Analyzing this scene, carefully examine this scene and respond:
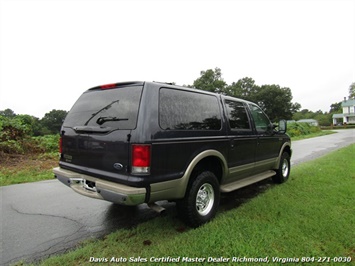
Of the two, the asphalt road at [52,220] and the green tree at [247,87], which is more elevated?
the green tree at [247,87]

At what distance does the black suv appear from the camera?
2672 mm

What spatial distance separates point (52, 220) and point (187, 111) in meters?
2.79

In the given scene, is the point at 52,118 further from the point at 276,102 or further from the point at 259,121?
the point at 276,102

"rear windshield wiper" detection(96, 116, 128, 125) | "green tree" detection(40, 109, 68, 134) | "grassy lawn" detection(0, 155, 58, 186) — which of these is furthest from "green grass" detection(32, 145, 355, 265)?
"green tree" detection(40, 109, 68, 134)

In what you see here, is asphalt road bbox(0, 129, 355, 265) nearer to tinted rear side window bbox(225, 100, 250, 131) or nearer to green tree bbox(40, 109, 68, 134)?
tinted rear side window bbox(225, 100, 250, 131)

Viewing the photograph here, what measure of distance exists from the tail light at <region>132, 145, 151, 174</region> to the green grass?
3.14 feet

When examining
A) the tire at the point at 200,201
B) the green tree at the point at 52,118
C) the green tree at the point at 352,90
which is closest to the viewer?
the tire at the point at 200,201

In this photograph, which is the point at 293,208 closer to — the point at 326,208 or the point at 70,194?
the point at 326,208

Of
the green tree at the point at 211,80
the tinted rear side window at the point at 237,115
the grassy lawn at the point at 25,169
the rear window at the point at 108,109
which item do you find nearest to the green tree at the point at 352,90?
the green tree at the point at 211,80

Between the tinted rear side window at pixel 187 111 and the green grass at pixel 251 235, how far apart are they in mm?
1444

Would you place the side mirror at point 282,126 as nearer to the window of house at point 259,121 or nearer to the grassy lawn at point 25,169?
the window of house at point 259,121

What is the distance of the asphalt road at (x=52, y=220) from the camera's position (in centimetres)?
289

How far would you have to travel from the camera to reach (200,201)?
11.3 ft

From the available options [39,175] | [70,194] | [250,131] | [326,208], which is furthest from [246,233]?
[39,175]
